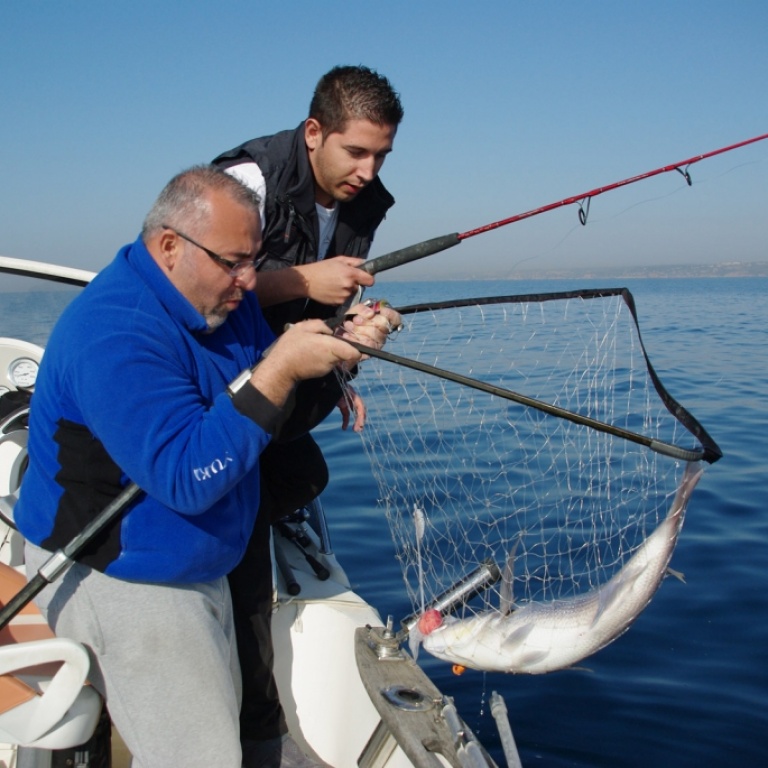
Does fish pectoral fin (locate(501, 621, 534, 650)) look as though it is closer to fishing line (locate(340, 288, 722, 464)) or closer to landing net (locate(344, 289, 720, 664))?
landing net (locate(344, 289, 720, 664))

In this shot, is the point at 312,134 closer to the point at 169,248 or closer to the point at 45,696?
the point at 169,248

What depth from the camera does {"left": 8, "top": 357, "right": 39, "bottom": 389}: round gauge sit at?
13.8 ft

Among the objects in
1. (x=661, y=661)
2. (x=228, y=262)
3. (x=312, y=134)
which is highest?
(x=312, y=134)

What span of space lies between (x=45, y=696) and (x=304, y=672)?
128cm

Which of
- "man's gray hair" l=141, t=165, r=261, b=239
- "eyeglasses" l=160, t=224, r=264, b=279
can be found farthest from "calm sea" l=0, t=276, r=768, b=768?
"eyeglasses" l=160, t=224, r=264, b=279

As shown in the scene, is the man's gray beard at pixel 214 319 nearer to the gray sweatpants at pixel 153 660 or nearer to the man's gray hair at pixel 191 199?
the man's gray hair at pixel 191 199

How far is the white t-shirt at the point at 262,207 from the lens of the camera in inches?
119

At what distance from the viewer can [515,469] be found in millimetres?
6680

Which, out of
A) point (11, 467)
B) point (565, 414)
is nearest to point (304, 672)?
point (11, 467)

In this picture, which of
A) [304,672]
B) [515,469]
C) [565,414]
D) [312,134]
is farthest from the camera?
[515,469]

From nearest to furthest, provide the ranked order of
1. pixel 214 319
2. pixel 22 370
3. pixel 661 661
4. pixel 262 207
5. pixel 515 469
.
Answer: pixel 214 319, pixel 262 207, pixel 22 370, pixel 661 661, pixel 515 469

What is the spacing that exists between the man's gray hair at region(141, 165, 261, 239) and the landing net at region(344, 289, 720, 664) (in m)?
1.01

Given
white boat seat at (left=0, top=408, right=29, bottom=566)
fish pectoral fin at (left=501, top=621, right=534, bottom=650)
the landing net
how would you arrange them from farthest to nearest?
the landing net < white boat seat at (left=0, top=408, right=29, bottom=566) < fish pectoral fin at (left=501, top=621, right=534, bottom=650)

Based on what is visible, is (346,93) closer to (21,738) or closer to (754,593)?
(21,738)
